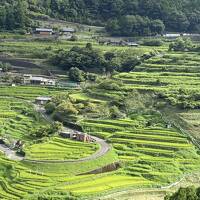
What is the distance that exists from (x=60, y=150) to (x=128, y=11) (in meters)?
55.0

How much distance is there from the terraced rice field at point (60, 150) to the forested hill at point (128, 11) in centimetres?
4790

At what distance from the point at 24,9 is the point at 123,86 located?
3547 centimetres

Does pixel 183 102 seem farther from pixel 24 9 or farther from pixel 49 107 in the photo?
pixel 24 9

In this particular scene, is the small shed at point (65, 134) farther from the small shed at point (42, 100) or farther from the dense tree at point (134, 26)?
the dense tree at point (134, 26)

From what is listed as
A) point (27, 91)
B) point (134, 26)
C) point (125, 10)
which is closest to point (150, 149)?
Answer: point (27, 91)

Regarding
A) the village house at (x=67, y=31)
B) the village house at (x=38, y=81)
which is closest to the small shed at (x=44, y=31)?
the village house at (x=67, y=31)

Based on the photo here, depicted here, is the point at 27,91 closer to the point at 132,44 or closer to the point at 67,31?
the point at 132,44

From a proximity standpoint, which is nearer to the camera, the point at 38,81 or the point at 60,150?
the point at 60,150

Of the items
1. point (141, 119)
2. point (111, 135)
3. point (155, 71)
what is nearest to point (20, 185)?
point (111, 135)

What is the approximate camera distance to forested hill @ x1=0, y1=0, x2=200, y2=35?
341 ft

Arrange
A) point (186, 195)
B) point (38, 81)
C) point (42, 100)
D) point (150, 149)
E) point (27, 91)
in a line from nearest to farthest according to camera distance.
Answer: point (186, 195), point (150, 149), point (42, 100), point (27, 91), point (38, 81)

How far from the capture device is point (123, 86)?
69750 mm

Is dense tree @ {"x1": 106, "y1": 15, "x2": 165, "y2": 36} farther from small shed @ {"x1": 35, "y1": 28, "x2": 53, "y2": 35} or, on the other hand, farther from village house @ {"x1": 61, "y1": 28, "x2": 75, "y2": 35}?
small shed @ {"x1": 35, "y1": 28, "x2": 53, "y2": 35}

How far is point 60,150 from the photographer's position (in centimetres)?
5447
